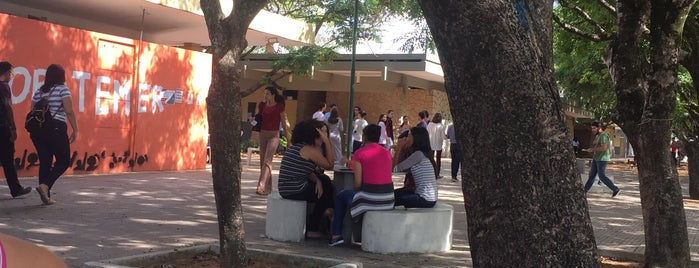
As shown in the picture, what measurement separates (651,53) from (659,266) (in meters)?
1.87

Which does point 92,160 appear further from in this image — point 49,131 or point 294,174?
point 294,174

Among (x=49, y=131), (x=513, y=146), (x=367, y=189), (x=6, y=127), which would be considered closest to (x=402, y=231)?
(x=367, y=189)

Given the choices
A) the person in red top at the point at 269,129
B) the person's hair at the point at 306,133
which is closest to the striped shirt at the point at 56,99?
the person's hair at the point at 306,133

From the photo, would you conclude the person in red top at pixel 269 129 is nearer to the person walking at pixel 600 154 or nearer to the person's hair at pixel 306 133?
the person's hair at pixel 306 133

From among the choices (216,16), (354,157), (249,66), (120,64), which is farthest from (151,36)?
(216,16)

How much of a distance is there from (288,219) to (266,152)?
3746 millimetres

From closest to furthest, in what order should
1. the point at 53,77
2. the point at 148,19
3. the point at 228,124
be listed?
the point at 228,124 → the point at 53,77 → the point at 148,19

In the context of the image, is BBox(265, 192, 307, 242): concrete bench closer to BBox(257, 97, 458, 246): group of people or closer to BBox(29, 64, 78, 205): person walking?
BBox(257, 97, 458, 246): group of people

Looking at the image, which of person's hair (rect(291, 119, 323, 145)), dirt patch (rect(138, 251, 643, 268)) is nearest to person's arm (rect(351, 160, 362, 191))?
person's hair (rect(291, 119, 323, 145))

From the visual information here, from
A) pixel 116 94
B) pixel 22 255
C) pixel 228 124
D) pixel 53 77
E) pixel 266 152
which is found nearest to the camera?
pixel 22 255

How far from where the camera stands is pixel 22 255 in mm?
1619

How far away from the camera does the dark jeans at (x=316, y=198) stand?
7527mm

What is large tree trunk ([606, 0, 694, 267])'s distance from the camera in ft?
20.8

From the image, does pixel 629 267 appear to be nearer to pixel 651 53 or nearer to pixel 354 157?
pixel 651 53
